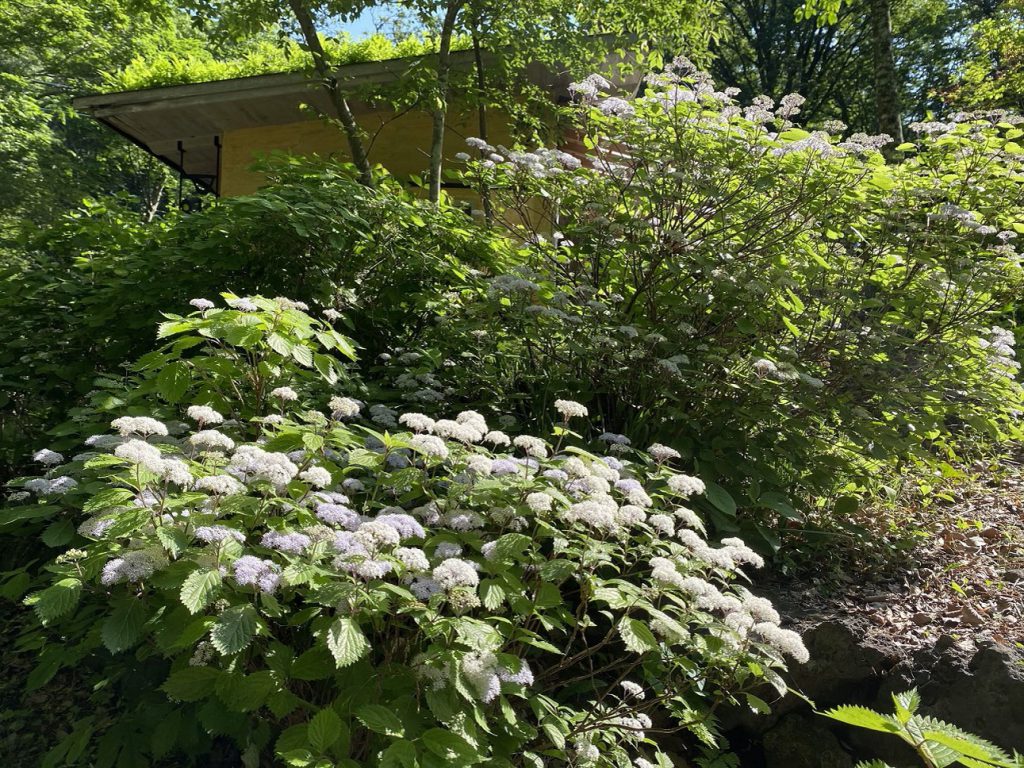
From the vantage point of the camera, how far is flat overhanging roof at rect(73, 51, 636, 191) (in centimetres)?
768

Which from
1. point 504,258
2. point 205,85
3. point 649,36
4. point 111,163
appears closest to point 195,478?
point 504,258

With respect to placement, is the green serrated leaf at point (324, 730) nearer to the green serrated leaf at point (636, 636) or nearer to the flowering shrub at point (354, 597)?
the flowering shrub at point (354, 597)

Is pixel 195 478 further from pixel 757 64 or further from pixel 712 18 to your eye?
pixel 757 64

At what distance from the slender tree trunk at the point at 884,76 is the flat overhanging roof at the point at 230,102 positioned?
111 inches

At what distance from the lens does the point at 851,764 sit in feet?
8.99

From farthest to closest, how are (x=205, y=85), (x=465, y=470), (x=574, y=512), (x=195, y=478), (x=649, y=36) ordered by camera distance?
(x=205, y=85), (x=649, y=36), (x=465, y=470), (x=195, y=478), (x=574, y=512)

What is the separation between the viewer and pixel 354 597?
1.65m

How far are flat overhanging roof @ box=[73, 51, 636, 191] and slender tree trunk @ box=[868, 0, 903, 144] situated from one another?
282cm

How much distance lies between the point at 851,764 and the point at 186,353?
11.5 ft

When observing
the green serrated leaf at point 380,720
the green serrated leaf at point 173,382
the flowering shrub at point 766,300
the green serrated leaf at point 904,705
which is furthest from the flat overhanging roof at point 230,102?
the green serrated leaf at point 904,705

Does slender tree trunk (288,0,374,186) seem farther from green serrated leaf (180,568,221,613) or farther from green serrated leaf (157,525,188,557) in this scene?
green serrated leaf (180,568,221,613)

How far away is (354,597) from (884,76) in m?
7.58

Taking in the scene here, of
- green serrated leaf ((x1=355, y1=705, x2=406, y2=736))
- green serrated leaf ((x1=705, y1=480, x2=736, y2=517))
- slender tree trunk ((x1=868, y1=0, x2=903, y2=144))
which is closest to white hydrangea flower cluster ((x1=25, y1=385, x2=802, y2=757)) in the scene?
green serrated leaf ((x1=355, y1=705, x2=406, y2=736))

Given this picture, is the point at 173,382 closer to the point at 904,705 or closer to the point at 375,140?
the point at 904,705
